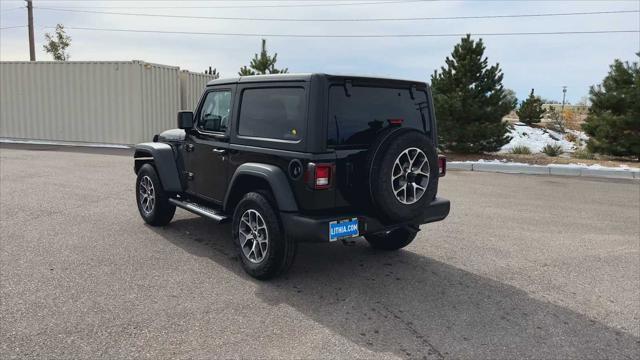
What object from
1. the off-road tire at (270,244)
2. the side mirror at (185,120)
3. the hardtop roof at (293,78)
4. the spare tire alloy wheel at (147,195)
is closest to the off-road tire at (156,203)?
the spare tire alloy wheel at (147,195)

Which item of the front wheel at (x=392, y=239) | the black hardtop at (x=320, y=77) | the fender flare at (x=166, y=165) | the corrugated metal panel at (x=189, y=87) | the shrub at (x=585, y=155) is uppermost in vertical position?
the corrugated metal panel at (x=189, y=87)

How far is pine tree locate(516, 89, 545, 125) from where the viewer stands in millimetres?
32062

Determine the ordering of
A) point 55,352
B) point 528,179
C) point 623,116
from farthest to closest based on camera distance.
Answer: point 623,116 → point 528,179 → point 55,352

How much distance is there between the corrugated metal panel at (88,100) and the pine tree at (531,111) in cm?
2375

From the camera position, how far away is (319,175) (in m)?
3.88

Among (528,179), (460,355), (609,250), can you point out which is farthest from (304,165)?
(528,179)

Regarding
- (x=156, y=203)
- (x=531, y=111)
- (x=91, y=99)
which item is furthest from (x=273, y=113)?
(x=531, y=111)

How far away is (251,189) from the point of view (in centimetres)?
463

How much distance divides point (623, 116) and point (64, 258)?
619 inches

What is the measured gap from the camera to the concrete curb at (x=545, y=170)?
1250cm

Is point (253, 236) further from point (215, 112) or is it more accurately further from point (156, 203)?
point (156, 203)

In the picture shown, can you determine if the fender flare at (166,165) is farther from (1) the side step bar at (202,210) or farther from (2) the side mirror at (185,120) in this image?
(2) the side mirror at (185,120)

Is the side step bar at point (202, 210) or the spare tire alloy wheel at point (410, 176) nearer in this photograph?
the spare tire alloy wheel at point (410, 176)

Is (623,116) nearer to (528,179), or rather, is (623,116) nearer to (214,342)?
(528,179)
